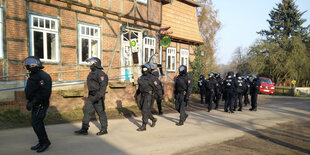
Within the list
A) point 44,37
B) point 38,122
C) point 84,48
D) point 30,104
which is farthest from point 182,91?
point 44,37

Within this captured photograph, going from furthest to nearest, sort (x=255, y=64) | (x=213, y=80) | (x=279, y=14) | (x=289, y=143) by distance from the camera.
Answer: (x=279, y=14) → (x=255, y=64) → (x=213, y=80) → (x=289, y=143)

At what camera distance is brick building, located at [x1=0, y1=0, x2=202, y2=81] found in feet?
28.6

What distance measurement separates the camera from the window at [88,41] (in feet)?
36.4

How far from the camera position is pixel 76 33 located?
10797 millimetres

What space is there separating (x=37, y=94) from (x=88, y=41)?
7285 mm

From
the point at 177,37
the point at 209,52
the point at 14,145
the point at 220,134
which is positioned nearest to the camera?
the point at 14,145

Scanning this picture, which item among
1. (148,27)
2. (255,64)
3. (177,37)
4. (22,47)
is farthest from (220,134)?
(255,64)

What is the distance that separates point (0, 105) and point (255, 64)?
2961 centimetres

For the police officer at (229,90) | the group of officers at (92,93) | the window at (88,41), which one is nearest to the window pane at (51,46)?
the window at (88,41)

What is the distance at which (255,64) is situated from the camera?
30.2 meters

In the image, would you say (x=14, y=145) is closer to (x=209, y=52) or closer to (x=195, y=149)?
(x=195, y=149)

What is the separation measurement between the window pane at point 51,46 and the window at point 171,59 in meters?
9.32

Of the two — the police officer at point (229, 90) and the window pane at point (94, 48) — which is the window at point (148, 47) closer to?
the window pane at point (94, 48)

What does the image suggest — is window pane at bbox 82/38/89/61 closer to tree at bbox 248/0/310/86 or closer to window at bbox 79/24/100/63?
window at bbox 79/24/100/63
